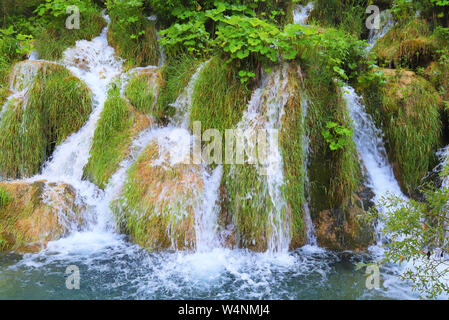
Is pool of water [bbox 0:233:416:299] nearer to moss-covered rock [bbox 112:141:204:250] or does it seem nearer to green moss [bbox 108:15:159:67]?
moss-covered rock [bbox 112:141:204:250]

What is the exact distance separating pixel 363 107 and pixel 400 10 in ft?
8.80

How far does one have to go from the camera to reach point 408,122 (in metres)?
4.53

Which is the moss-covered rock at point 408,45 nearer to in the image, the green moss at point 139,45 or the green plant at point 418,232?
the green plant at point 418,232

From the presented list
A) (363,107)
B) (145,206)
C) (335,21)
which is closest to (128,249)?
(145,206)

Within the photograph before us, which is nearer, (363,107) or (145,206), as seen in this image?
(145,206)

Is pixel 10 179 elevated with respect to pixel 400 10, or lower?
lower

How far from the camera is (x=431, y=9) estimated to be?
225 inches

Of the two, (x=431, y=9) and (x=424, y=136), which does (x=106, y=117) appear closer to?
(x=424, y=136)

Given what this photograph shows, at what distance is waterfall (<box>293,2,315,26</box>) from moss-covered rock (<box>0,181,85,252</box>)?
612 centimetres

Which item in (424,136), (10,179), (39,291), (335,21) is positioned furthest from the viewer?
(335,21)

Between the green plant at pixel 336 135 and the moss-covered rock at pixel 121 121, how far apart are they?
2.99m

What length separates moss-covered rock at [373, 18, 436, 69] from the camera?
17.1ft

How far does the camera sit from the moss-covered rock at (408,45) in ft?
17.1

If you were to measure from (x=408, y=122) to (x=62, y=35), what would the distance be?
7063mm
